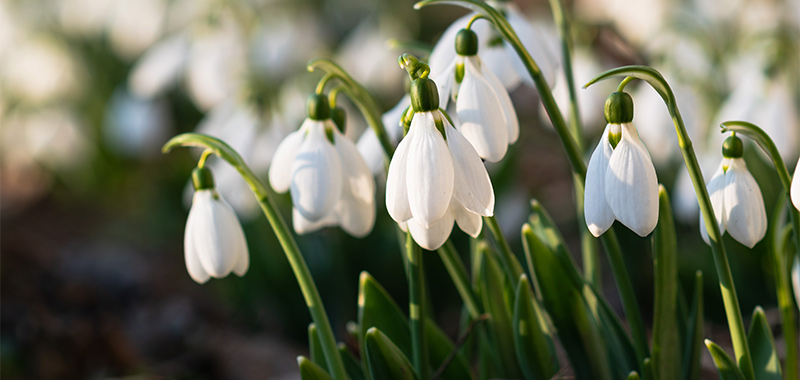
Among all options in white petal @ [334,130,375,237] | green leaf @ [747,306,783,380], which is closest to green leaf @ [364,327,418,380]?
white petal @ [334,130,375,237]

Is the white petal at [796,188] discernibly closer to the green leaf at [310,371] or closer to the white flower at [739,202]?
the white flower at [739,202]

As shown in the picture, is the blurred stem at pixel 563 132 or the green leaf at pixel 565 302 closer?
the blurred stem at pixel 563 132

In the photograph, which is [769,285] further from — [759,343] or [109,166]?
[109,166]

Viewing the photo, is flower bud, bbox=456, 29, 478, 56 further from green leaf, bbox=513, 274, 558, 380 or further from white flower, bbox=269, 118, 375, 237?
green leaf, bbox=513, 274, 558, 380

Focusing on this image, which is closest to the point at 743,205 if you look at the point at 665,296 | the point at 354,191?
the point at 665,296

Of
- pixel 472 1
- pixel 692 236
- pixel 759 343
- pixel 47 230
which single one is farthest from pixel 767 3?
pixel 47 230

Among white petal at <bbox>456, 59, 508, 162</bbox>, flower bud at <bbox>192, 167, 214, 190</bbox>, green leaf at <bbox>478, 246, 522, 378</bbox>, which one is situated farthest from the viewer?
green leaf at <bbox>478, 246, 522, 378</bbox>

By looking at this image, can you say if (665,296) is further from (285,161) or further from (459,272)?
(285,161)

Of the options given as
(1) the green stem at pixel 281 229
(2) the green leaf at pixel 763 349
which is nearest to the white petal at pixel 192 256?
(1) the green stem at pixel 281 229
